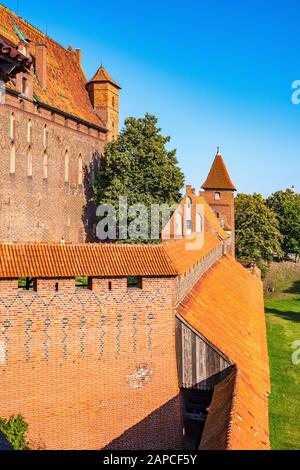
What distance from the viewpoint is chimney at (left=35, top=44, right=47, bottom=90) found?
3309 centimetres

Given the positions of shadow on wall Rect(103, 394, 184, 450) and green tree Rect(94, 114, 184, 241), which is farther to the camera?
green tree Rect(94, 114, 184, 241)

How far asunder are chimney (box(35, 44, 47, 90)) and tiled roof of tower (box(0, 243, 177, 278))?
23831 mm

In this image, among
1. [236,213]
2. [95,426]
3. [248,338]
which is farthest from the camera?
[236,213]

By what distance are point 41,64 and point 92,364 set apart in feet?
86.7

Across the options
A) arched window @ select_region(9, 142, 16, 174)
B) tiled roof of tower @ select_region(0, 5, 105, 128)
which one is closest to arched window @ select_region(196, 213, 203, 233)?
arched window @ select_region(9, 142, 16, 174)

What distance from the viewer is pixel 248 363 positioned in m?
12.8

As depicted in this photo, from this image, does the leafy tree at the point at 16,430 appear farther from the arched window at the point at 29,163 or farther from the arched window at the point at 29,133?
the arched window at the point at 29,133

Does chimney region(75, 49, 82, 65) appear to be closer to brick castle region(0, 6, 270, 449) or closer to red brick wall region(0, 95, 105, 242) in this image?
red brick wall region(0, 95, 105, 242)

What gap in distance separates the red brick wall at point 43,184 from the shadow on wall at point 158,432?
17.7 meters

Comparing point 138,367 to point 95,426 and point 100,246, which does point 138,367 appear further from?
point 100,246

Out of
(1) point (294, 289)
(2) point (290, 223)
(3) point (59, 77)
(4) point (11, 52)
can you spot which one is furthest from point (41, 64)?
(2) point (290, 223)

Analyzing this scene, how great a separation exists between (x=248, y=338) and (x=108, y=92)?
95.9 ft
